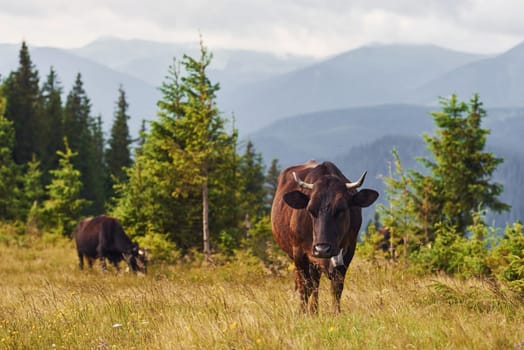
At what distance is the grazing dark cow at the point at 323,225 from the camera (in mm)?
6930

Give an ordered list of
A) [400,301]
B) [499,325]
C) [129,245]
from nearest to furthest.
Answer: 1. [499,325]
2. [400,301]
3. [129,245]

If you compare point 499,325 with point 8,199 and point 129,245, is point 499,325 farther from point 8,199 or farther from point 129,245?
Answer: point 8,199

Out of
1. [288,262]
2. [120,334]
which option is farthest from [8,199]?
[120,334]

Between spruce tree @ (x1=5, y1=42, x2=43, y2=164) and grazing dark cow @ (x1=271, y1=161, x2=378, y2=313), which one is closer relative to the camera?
grazing dark cow @ (x1=271, y1=161, x2=378, y2=313)

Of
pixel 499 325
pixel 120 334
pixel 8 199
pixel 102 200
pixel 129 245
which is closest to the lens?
pixel 499 325

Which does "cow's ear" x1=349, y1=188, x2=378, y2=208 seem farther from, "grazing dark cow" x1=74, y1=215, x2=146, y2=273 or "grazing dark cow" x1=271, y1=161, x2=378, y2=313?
"grazing dark cow" x1=74, y1=215, x2=146, y2=273

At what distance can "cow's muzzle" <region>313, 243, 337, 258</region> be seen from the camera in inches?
264

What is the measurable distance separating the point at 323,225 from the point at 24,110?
5112 cm

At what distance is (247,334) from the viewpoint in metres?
5.25

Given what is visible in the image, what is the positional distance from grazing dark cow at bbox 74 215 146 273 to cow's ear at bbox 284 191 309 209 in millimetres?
11765

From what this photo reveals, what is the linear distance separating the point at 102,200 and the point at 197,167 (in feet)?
140

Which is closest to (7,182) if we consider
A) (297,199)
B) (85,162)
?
(85,162)

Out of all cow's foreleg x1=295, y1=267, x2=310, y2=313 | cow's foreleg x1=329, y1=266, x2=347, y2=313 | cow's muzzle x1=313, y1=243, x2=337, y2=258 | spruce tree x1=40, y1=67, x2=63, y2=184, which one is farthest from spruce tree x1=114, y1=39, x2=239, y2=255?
spruce tree x1=40, y1=67, x2=63, y2=184

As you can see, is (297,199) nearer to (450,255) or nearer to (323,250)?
(323,250)
